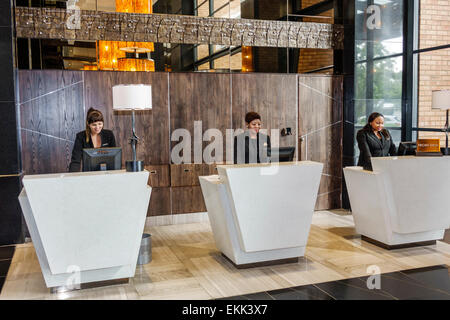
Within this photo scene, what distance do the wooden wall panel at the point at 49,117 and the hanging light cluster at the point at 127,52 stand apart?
434 mm

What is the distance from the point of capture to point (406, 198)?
4.45m

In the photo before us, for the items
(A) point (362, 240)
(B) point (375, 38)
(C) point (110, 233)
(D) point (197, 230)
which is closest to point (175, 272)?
(C) point (110, 233)

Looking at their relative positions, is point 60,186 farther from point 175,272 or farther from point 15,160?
point 15,160

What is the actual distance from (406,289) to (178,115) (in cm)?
369

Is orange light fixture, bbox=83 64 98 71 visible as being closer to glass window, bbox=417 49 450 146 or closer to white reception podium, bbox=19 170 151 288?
white reception podium, bbox=19 170 151 288

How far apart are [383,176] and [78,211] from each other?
9.92 ft

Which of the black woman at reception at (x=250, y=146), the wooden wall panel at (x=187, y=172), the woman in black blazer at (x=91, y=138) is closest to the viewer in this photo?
the woman in black blazer at (x=91, y=138)

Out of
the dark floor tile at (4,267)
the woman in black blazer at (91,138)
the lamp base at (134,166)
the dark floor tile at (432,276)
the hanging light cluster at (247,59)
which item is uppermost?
the hanging light cluster at (247,59)

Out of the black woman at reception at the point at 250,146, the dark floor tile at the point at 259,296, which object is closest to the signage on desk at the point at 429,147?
the black woman at reception at the point at 250,146

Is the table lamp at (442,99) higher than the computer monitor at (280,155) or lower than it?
higher

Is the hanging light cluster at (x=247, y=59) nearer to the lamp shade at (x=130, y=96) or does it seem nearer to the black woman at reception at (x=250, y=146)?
the black woman at reception at (x=250, y=146)

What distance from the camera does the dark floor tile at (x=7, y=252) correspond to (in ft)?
15.2

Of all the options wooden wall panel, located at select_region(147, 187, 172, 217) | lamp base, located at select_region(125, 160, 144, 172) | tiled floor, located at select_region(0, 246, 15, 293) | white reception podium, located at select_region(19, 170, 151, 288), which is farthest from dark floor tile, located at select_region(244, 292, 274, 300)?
wooden wall panel, located at select_region(147, 187, 172, 217)

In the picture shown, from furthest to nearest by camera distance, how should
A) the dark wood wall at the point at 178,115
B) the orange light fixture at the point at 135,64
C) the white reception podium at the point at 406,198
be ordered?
the orange light fixture at the point at 135,64 → the dark wood wall at the point at 178,115 → the white reception podium at the point at 406,198
